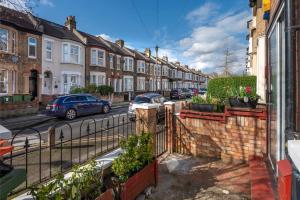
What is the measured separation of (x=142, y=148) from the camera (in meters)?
3.74

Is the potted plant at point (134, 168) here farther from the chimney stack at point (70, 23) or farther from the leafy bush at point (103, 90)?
→ the chimney stack at point (70, 23)

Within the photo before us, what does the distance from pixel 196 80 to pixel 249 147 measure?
7134cm

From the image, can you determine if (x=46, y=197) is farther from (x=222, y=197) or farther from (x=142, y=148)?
(x=222, y=197)

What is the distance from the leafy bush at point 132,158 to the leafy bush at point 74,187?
0.54 metres

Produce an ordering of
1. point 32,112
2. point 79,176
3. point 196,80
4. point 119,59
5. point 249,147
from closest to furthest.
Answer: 1. point 79,176
2. point 249,147
3. point 32,112
4. point 119,59
5. point 196,80

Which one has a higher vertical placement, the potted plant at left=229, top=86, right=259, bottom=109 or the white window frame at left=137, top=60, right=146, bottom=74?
the white window frame at left=137, top=60, right=146, bottom=74

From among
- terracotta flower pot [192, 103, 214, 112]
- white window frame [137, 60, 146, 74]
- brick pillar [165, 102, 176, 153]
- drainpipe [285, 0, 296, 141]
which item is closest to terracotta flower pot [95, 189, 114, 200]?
drainpipe [285, 0, 296, 141]

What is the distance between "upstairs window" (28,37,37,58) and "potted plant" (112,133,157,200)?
18.2 metres

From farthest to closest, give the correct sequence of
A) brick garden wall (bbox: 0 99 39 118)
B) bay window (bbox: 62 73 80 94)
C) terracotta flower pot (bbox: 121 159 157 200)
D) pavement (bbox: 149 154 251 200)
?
bay window (bbox: 62 73 80 94) < brick garden wall (bbox: 0 99 39 118) < pavement (bbox: 149 154 251 200) < terracotta flower pot (bbox: 121 159 157 200)

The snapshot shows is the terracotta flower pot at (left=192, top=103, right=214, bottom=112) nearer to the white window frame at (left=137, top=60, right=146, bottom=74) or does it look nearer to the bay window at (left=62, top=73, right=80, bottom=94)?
the bay window at (left=62, top=73, right=80, bottom=94)

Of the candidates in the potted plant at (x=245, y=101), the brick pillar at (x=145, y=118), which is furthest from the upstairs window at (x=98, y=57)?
the brick pillar at (x=145, y=118)

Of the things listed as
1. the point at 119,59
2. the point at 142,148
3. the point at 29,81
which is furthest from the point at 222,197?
the point at 119,59

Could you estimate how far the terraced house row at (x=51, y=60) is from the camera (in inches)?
662

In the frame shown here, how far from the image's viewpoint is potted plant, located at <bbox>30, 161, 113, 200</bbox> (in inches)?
86.6
